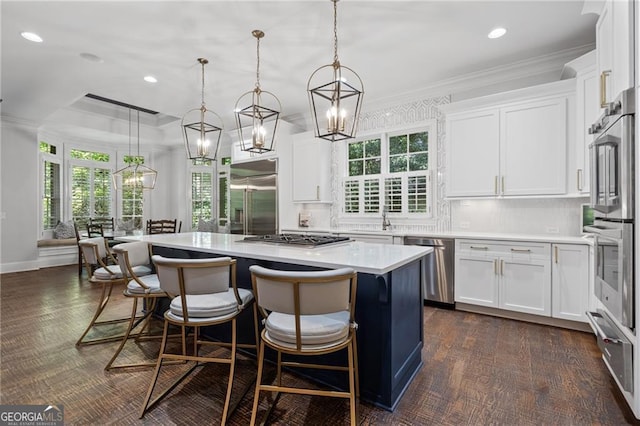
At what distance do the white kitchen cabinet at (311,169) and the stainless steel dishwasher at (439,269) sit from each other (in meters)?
1.80

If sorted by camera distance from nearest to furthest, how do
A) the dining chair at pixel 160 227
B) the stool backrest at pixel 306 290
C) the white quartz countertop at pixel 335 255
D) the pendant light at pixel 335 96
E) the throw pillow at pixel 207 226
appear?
the stool backrest at pixel 306 290 < the white quartz countertop at pixel 335 255 < the pendant light at pixel 335 96 < the dining chair at pixel 160 227 < the throw pillow at pixel 207 226

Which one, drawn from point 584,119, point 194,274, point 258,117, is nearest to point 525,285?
point 584,119

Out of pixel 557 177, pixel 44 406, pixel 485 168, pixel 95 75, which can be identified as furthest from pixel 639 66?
pixel 95 75

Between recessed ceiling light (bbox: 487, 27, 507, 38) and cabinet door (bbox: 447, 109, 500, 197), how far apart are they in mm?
823

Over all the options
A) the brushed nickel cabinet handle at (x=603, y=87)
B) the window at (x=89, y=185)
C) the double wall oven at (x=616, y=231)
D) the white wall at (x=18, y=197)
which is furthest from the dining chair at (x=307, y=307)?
the window at (x=89, y=185)

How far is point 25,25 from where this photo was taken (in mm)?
2967

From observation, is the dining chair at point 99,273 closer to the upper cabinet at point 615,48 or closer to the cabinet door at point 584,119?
the upper cabinet at point 615,48

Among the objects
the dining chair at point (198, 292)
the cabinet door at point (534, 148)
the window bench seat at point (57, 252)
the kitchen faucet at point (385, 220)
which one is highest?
the cabinet door at point (534, 148)

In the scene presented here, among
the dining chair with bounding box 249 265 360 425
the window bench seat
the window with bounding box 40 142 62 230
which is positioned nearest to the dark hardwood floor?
the dining chair with bounding box 249 265 360 425

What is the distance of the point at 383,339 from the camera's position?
1.85 m

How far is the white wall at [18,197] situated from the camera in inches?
228

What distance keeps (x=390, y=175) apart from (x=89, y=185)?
700 cm

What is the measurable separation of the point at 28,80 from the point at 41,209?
3.47 metres

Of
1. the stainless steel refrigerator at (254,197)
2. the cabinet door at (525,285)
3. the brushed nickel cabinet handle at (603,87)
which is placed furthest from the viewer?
the stainless steel refrigerator at (254,197)
